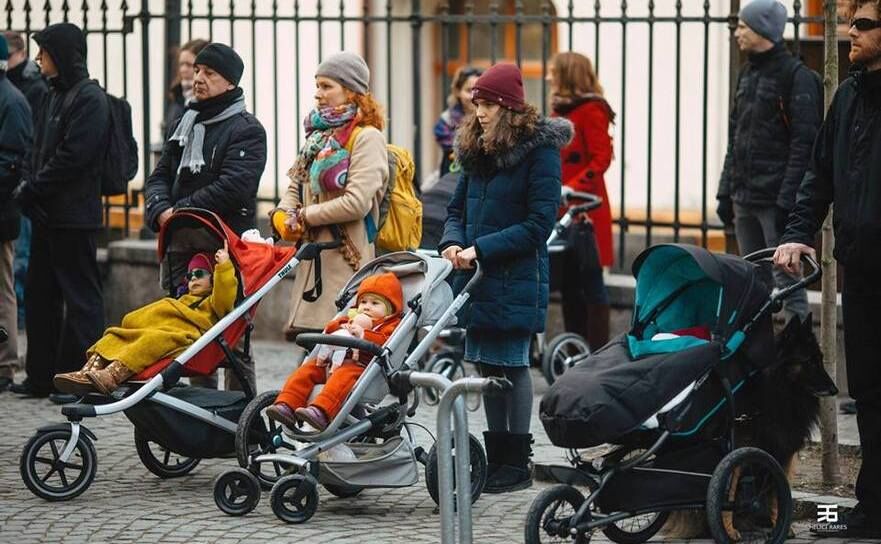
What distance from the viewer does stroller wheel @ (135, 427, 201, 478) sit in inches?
319

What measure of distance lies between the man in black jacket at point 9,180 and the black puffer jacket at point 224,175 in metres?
1.63

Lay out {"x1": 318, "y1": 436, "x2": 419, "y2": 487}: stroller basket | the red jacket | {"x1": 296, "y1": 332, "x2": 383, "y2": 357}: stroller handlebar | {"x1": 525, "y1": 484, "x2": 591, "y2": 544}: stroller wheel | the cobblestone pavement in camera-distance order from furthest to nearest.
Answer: the red jacket → {"x1": 318, "y1": 436, "x2": 419, "y2": 487}: stroller basket → {"x1": 296, "y1": 332, "x2": 383, "y2": 357}: stroller handlebar → the cobblestone pavement → {"x1": 525, "y1": 484, "x2": 591, "y2": 544}: stroller wheel

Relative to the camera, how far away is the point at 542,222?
768cm

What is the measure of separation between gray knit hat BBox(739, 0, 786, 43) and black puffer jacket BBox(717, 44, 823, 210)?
8 centimetres

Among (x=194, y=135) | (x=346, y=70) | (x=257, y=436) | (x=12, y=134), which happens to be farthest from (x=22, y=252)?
(x=257, y=436)

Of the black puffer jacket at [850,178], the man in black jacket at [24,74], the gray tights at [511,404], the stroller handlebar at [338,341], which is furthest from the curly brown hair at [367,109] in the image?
the man in black jacket at [24,74]

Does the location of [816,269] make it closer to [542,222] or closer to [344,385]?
[542,222]

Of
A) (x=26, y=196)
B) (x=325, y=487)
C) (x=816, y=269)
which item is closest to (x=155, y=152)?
(x=26, y=196)

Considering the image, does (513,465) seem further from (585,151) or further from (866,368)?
(585,151)

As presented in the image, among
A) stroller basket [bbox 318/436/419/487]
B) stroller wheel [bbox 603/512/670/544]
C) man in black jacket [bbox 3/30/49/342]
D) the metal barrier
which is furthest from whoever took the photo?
man in black jacket [bbox 3/30/49/342]

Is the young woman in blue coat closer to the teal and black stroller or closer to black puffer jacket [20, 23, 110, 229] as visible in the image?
the teal and black stroller

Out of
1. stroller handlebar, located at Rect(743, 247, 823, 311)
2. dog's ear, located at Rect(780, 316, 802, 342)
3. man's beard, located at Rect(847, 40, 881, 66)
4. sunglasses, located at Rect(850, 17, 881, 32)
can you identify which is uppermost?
sunglasses, located at Rect(850, 17, 881, 32)

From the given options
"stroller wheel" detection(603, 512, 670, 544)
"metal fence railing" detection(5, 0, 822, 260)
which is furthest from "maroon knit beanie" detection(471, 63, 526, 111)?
"metal fence railing" detection(5, 0, 822, 260)

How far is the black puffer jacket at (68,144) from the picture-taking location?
998 centimetres
